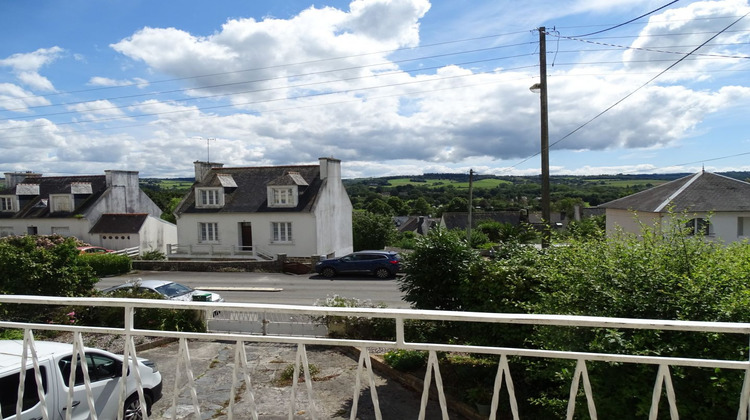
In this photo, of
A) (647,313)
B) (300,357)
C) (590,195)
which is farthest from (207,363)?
(590,195)

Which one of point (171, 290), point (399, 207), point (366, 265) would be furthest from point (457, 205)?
point (171, 290)

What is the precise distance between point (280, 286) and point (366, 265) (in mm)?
4957

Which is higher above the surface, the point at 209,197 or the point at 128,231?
the point at 209,197

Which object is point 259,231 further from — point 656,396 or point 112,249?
point 656,396

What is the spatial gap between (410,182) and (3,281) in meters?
184

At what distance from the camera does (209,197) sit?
1377 inches

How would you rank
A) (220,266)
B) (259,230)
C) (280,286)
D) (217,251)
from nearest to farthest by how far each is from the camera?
(280,286) → (220,266) → (259,230) → (217,251)

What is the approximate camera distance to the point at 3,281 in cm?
1244

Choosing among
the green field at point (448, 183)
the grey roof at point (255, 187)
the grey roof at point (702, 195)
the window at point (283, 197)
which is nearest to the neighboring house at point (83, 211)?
the grey roof at point (255, 187)

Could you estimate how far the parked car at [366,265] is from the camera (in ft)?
87.4

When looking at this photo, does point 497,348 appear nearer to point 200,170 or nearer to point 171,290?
point 171,290

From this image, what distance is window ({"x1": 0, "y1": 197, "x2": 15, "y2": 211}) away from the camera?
127 feet

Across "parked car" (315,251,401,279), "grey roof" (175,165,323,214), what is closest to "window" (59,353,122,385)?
"parked car" (315,251,401,279)

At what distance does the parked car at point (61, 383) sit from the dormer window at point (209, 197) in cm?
2894
